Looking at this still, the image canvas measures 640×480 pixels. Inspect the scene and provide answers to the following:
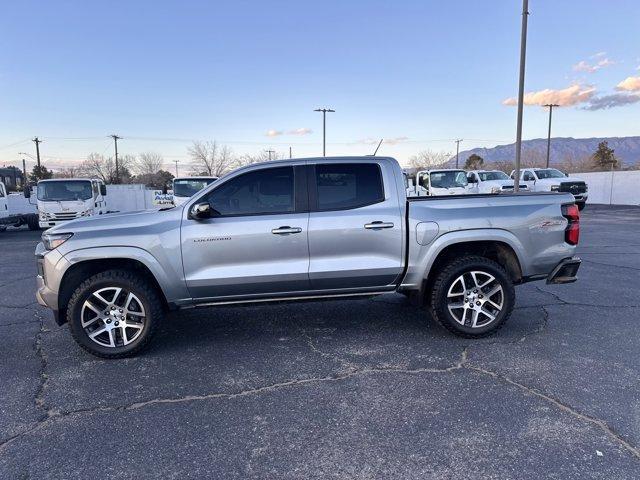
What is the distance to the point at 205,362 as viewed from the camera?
4.12 m

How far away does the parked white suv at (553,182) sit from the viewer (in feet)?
75.1

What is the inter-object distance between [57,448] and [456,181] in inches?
755

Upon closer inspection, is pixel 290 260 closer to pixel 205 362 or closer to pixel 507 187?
pixel 205 362

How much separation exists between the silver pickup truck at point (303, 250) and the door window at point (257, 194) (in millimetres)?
11

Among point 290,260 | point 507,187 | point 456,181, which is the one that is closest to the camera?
point 290,260

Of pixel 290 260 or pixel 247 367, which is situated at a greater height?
pixel 290 260

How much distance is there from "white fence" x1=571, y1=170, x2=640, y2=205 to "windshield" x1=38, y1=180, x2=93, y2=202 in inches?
1290

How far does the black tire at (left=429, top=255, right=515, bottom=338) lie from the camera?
4.49 meters

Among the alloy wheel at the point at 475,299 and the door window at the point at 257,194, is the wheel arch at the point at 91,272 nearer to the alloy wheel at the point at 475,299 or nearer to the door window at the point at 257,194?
the door window at the point at 257,194

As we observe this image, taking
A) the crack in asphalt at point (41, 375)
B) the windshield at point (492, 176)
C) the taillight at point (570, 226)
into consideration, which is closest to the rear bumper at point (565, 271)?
the taillight at point (570, 226)

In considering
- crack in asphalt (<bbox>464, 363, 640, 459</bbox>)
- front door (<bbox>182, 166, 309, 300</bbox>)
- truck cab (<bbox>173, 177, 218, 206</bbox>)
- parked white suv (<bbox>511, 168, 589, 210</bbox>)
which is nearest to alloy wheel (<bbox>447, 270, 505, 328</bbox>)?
crack in asphalt (<bbox>464, 363, 640, 459</bbox>)

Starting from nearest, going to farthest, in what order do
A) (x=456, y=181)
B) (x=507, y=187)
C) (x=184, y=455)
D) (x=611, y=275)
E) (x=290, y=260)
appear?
(x=184, y=455), (x=290, y=260), (x=611, y=275), (x=456, y=181), (x=507, y=187)

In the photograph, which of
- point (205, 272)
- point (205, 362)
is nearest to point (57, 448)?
point (205, 362)

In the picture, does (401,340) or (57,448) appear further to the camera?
(401,340)
